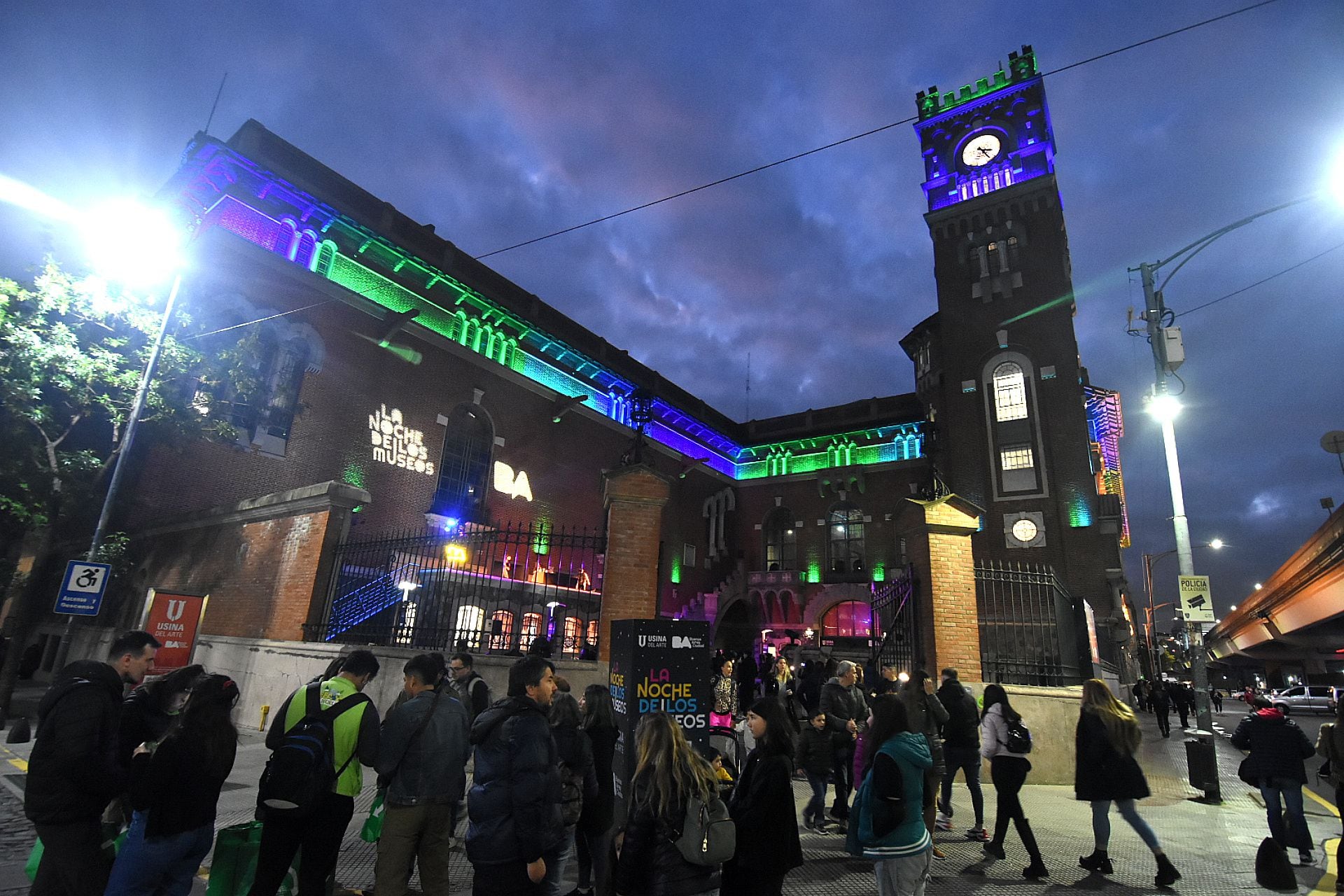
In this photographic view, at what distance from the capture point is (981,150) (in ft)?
101

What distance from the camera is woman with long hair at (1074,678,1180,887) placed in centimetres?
555

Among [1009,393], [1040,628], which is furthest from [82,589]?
[1009,393]

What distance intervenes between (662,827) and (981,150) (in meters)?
34.9

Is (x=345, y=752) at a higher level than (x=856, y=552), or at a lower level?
lower

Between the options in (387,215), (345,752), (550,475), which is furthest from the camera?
(550,475)

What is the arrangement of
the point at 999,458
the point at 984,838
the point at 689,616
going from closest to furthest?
the point at 984,838
the point at 999,458
the point at 689,616

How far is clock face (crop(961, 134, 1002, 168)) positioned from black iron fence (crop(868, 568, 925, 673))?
25528 millimetres

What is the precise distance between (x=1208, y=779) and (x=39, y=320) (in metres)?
21.0

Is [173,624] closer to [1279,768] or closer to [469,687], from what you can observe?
[469,687]

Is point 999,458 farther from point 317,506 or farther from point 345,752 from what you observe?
point 345,752

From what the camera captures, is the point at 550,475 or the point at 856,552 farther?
the point at 856,552

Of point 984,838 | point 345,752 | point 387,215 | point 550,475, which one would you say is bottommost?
point 984,838

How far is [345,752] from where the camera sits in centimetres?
415

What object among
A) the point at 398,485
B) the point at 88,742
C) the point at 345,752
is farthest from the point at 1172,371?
the point at 398,485
